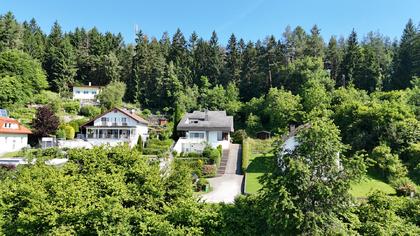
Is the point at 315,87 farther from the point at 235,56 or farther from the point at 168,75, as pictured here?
the point at 168,75

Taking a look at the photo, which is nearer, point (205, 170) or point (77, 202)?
point (77, 202)

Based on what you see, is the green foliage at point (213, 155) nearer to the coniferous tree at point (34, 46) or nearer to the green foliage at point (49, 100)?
the green foliage at point (49, 100)

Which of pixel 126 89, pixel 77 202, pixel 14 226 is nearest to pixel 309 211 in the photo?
pixel 77 202

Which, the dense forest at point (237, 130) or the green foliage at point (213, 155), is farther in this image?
the green foliage at point (213, 155)

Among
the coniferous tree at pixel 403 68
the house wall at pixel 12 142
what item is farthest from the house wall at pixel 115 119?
the coniferous tree at pixel 403 68

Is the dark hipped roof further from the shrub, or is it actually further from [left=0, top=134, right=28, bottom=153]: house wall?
[left=0, top=134, right=28, bottom=153]: house wall

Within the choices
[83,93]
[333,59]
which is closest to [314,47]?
[333,59]

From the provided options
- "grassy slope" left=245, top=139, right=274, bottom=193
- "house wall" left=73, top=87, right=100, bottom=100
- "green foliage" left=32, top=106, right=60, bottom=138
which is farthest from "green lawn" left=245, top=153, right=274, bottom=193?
"house wall" left=73, top=87, right=100, bottom=100
